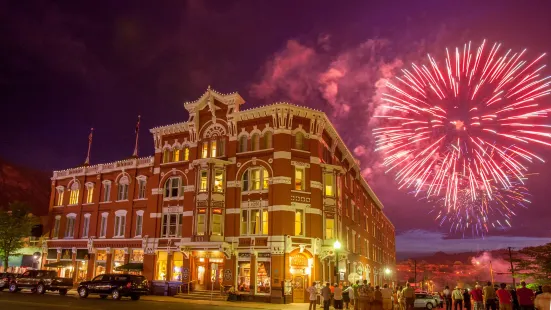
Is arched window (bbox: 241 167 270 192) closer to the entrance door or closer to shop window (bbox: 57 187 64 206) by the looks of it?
the entrance door

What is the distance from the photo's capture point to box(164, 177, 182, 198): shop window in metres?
42.7

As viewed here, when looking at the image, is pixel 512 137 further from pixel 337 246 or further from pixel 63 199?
pixel 63 199

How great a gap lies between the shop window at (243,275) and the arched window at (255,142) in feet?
32.4

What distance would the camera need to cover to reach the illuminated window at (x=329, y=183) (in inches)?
1533

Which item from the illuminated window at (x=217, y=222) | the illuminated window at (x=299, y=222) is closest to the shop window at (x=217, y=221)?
the illuminated window at (x=217, y=222)

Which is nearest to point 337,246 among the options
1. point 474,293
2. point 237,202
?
point 474,293

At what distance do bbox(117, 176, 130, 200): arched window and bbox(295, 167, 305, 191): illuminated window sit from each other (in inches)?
796

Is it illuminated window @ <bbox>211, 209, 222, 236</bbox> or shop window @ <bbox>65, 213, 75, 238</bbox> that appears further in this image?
shop window @ <bbox>65, 213, 75, 238</bbox>

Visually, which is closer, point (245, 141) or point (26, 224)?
point (245, 141)

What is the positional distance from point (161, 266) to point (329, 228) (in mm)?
16309

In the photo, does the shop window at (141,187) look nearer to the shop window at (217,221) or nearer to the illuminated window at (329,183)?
the shop window at (217,221)

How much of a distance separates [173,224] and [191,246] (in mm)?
4814

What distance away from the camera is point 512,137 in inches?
1029

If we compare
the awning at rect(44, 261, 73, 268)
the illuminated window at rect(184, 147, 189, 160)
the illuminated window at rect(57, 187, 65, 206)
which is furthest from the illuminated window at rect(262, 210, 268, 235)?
the illuminated window at rect(57, 187, 65, 206)
